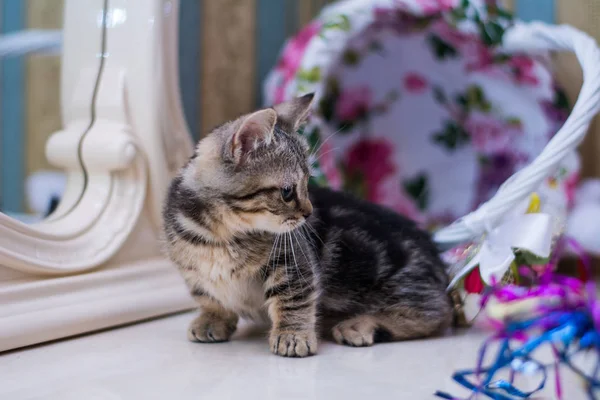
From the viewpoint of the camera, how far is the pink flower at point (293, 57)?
1.99 meters

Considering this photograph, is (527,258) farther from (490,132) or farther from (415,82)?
(415,82)

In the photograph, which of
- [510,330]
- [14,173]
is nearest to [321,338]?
[510,330]

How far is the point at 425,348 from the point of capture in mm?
1195

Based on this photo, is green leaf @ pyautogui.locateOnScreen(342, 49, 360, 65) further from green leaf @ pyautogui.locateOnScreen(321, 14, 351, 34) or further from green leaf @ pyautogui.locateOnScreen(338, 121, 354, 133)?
green leaf @ pyautogui.locateOnScreen(321, 14, 351, 34)

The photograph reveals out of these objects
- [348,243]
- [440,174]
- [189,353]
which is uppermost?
[348,243]

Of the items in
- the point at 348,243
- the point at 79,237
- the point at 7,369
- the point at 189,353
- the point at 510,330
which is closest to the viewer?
the point at 510,330

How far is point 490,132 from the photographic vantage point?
2283 mm

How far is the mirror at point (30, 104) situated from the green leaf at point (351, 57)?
3.45 ft

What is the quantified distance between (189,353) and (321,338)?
28 centimetres

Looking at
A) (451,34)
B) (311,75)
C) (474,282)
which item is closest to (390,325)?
(474,282)

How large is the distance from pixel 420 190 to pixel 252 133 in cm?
149

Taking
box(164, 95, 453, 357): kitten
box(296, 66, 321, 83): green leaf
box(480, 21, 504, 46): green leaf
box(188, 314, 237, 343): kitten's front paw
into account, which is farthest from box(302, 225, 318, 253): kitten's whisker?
box(480, 21, 504, 46): green leaf

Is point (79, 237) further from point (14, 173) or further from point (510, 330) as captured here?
point (510, 330)

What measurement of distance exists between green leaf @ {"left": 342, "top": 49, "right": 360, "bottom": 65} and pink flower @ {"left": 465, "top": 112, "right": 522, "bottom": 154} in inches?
18.6
